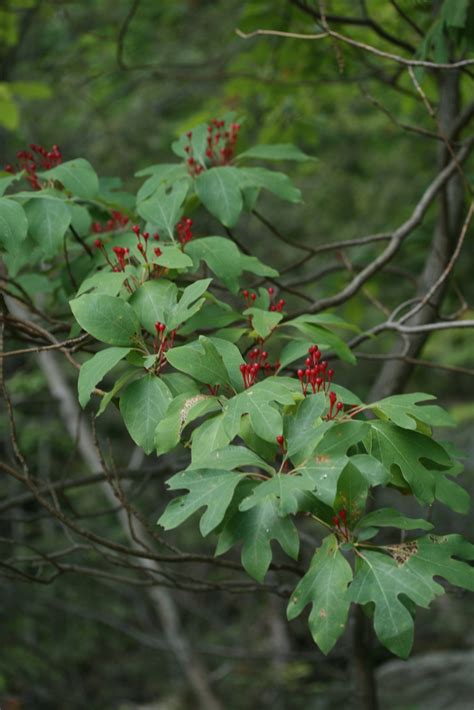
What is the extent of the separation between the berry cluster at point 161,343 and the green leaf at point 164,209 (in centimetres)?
39

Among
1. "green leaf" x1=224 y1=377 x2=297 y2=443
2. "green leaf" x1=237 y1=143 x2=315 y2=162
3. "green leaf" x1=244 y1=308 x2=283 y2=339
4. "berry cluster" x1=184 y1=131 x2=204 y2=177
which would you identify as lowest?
"green leaf" x1=244 y1=308 x2=283 y2=339

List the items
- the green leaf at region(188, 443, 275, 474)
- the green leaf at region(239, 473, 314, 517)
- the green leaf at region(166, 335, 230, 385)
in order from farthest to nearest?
the green leaf at region(166, 335, 230, 385) < the green leaf at region(188, 443, 275, 474) < the green leaf at region(239, 473, 314, 517)

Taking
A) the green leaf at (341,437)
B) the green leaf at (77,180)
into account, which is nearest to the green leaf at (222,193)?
the green leaf at (77,180)

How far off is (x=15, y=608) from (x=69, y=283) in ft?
12.3

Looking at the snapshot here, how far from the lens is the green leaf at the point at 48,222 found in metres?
1.84

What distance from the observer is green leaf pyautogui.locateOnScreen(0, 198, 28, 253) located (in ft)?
5.37

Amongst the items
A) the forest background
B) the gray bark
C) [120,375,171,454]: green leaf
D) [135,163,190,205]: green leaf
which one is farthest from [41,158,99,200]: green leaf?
the forest background

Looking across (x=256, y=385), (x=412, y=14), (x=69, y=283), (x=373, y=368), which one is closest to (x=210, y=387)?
(x=256, y=385)

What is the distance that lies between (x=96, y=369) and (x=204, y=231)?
2337 mm

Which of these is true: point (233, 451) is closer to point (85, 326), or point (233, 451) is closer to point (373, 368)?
point (85, 326)

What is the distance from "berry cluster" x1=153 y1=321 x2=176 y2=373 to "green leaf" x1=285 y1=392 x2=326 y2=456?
1.00ft

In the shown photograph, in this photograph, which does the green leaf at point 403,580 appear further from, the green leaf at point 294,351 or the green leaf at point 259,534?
the green leaf at point 294,351

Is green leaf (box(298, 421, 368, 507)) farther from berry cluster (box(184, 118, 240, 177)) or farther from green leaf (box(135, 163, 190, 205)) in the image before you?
berry cluster (box(184, 118, 240, 177))

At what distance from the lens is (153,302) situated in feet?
5.27
